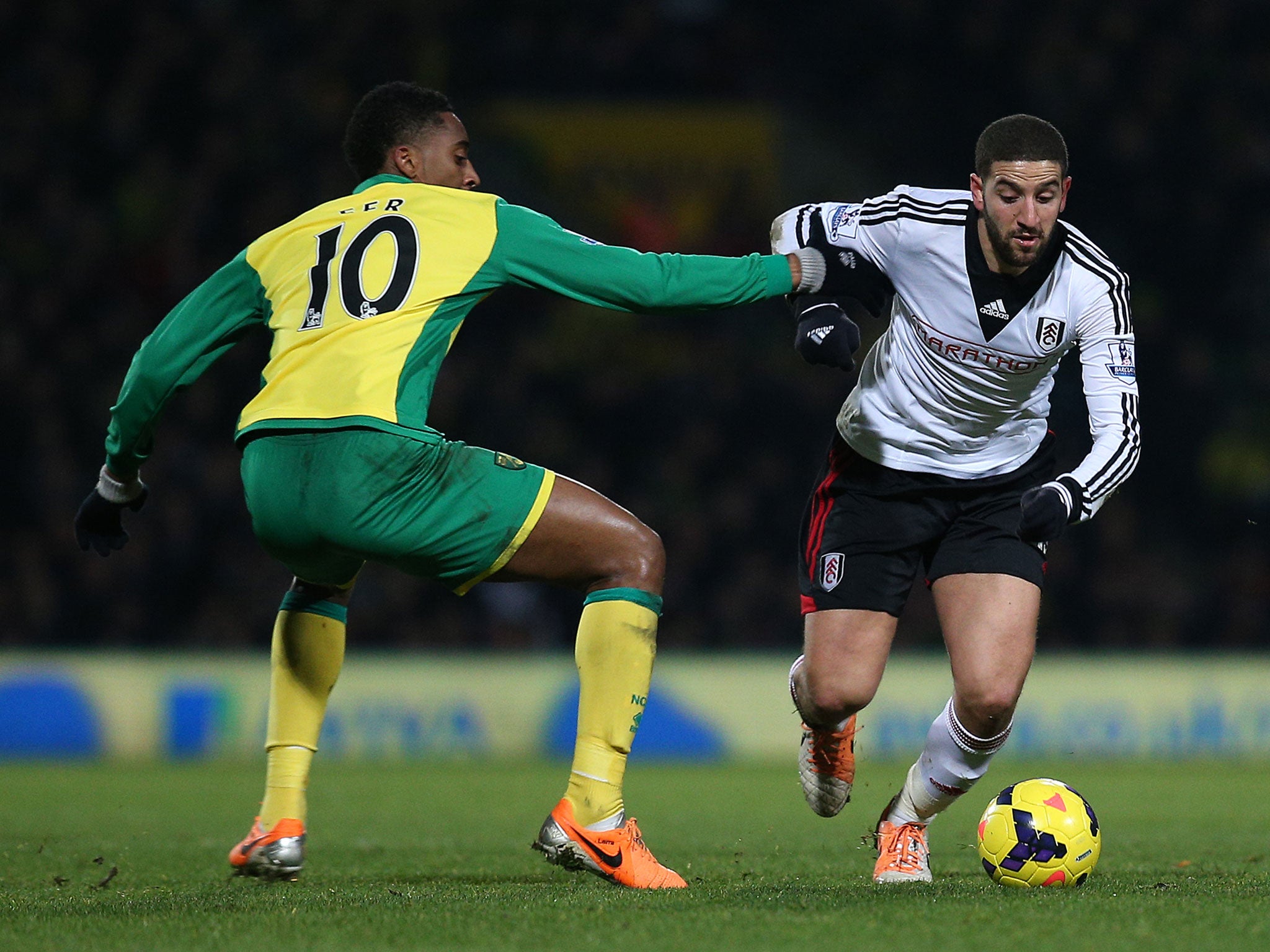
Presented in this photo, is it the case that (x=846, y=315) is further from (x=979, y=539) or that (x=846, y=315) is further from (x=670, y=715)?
(x=670, y=715)

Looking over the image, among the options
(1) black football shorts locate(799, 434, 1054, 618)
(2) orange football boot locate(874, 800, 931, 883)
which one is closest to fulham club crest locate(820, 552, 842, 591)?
(1) black football shorts locate(799, 434, 1054, 618)

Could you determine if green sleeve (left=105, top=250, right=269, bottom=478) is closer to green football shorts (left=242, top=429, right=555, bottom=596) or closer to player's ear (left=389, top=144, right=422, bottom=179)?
green football shorts (left=242, top=429, right=555, bottom=596)

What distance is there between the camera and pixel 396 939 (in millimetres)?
3072

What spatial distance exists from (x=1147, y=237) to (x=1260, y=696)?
4607 mm

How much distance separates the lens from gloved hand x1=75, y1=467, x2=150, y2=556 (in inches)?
177

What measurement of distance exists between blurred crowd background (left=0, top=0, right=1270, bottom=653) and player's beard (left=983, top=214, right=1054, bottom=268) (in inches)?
286

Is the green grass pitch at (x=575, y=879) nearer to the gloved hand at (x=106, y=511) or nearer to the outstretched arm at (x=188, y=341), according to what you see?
the gloved hand at (x=106, y=511)

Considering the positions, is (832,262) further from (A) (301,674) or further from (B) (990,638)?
(A) (301,674)

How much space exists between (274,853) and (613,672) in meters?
1.06

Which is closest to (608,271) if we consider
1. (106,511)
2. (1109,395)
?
(1109,395)

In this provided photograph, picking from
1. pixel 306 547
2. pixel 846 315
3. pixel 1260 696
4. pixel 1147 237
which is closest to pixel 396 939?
pixel 306 547

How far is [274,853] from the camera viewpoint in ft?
13.8

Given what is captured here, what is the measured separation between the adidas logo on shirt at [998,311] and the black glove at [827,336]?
0.44m

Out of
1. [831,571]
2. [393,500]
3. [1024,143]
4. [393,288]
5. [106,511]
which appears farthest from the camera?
[831,571]
